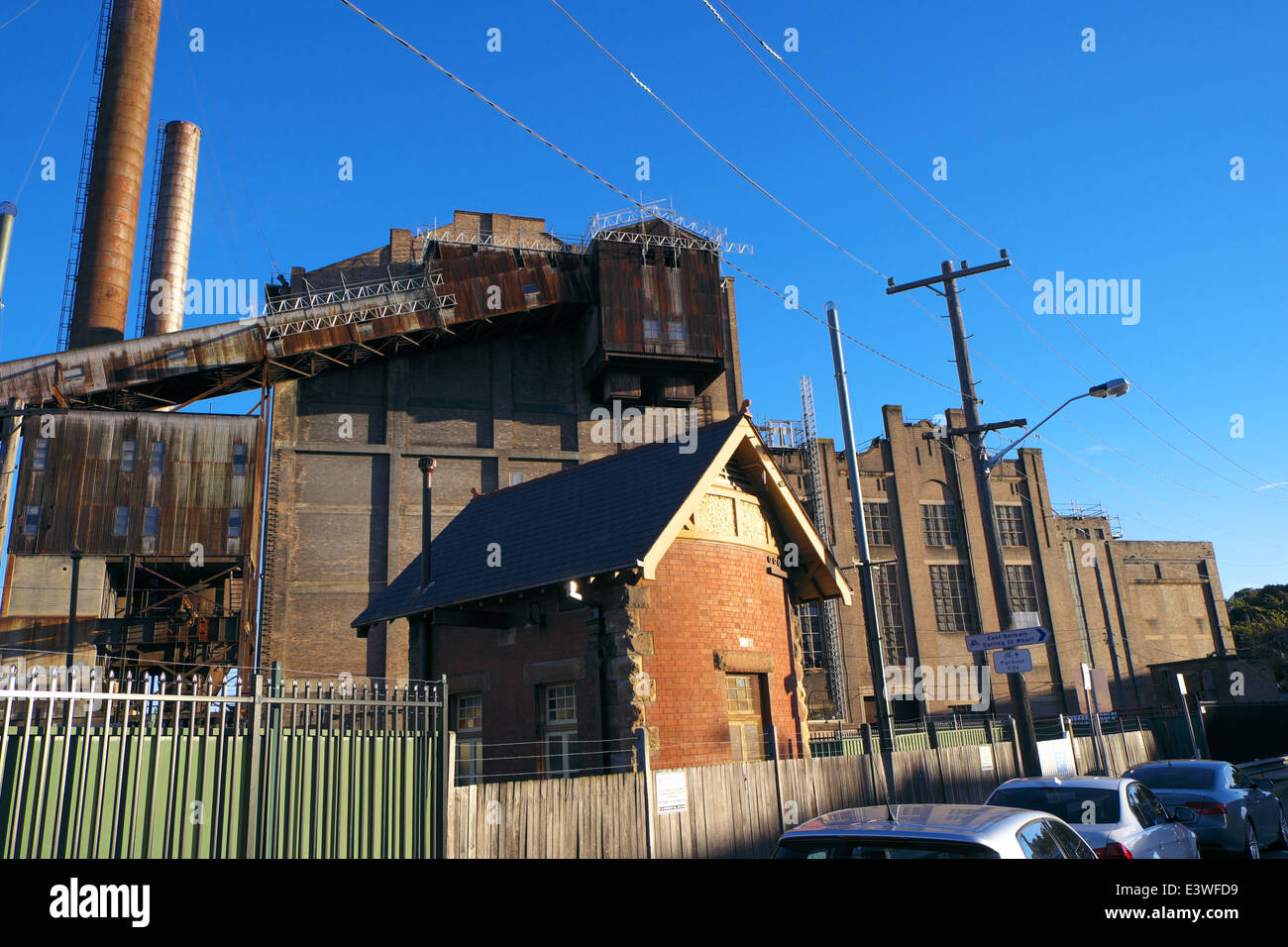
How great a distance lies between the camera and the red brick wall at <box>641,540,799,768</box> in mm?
15750

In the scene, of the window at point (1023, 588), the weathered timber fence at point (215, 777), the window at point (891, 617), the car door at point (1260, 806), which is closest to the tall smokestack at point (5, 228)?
the weathered timber fence at point (215, 777)

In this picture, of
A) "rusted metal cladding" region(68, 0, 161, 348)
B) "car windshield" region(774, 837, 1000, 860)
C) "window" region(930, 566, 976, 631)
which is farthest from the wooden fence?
"rusted metal cladding" region(68, 0, 161, 348)

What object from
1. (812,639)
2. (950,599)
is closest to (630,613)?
(812,639)

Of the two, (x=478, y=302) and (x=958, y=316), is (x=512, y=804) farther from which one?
(x=478, y=302)

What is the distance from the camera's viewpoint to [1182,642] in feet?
187

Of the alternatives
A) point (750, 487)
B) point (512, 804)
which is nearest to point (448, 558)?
point (750, 487)

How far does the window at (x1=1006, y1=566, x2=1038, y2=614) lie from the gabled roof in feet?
115

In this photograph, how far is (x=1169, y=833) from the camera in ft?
29.8

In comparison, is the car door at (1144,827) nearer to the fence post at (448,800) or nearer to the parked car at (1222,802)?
the parked car at (1222,802)

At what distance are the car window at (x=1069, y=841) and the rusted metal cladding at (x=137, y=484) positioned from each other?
34.0 metres

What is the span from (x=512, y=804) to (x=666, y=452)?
29.9ft

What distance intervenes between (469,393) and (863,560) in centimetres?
3025

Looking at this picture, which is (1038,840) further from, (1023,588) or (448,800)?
(1023,588)

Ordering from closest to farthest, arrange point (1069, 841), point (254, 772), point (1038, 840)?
point (1038, 840) < point (1069, 841) < point (254, 772)
